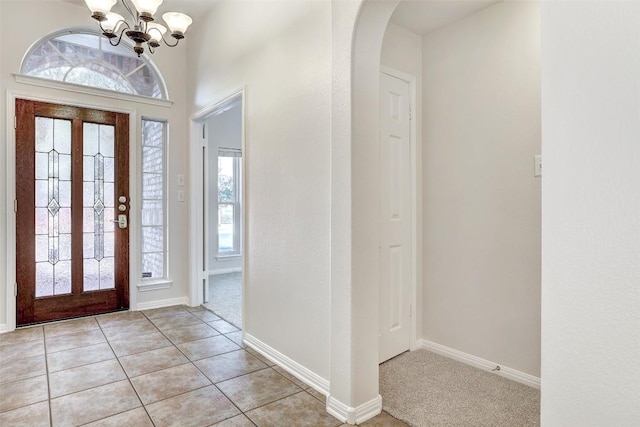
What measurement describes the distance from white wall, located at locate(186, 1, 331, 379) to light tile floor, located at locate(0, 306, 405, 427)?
0.83 ft

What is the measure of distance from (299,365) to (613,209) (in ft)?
6.30

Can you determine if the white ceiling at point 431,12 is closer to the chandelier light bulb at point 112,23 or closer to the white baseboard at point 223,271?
the chandelier light bulb at point 112,23

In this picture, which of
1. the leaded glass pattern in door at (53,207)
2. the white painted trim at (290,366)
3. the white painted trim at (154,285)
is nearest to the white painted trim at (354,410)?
the white painted trim at (290,366)

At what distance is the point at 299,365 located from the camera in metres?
2.34

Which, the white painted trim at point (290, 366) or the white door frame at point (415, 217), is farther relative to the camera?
the white door frame at point (415, 217)

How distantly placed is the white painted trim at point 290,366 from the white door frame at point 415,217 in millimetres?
937

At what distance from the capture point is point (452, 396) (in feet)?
6.91

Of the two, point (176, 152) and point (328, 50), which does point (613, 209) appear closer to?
point (328, 50)

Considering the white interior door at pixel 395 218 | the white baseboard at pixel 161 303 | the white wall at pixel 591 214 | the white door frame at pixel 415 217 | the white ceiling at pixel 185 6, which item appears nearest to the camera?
the white wall at pixel 591 214

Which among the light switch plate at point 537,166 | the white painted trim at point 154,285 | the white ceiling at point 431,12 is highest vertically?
the white ceiling at point 431,12

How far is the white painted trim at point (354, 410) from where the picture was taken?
72.5 inches

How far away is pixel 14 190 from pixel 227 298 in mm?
2278

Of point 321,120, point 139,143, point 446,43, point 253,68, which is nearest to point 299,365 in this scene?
point 321,120

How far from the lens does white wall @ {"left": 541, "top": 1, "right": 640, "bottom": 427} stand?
3.12 ft
